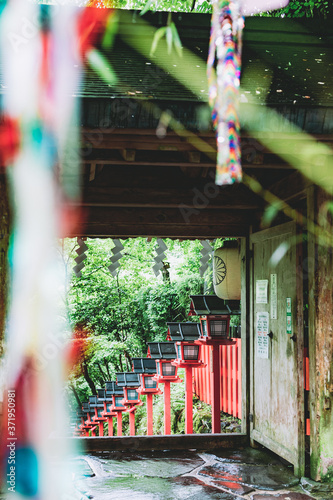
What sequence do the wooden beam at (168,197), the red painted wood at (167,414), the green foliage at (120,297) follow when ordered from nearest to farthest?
the wooden beam at (168,197), the red painted wood at (167,414), the green foliage at (120,297)

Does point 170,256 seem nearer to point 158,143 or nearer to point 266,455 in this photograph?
point 266,455

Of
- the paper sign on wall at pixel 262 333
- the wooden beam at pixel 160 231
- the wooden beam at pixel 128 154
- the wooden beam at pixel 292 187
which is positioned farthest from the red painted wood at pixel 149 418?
the wooden beam at pixel 128 154

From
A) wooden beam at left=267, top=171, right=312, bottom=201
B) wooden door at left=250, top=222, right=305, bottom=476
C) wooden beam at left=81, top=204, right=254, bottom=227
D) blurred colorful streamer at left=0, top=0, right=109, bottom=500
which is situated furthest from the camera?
wooden beam at left=81, top=204, right=254, bottom=227

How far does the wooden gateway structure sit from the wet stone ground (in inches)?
11.4

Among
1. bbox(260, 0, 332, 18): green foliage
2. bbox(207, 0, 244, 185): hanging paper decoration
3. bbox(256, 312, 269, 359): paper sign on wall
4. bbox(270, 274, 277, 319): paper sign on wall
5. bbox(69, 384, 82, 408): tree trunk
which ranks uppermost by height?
bbox(260, 0, 332, 18): green foliage

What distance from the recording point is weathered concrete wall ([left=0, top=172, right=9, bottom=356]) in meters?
4.16

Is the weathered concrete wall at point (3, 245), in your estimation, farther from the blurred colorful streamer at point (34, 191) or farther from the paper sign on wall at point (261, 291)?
the paper sign on wall at point (261, 291)

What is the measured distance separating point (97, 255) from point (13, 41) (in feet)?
53.0

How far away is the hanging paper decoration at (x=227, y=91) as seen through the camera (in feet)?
6.58

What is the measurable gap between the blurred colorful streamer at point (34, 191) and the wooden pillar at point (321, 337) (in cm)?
239

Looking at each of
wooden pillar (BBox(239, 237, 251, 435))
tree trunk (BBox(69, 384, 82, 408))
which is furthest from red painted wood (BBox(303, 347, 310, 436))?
tree trunk (BBox(69, 384, 82, 408))

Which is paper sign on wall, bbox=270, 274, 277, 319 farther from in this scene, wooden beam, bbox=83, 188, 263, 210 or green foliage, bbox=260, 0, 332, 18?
green foliage, bbox=260, 0, 332, 18

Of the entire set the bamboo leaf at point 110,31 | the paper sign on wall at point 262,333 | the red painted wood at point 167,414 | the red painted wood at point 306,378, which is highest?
the bamboo leaf at point 110,31

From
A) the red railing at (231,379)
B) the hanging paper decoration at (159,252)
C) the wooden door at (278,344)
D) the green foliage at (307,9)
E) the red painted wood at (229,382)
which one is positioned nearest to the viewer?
the wooden door at (278,344)
